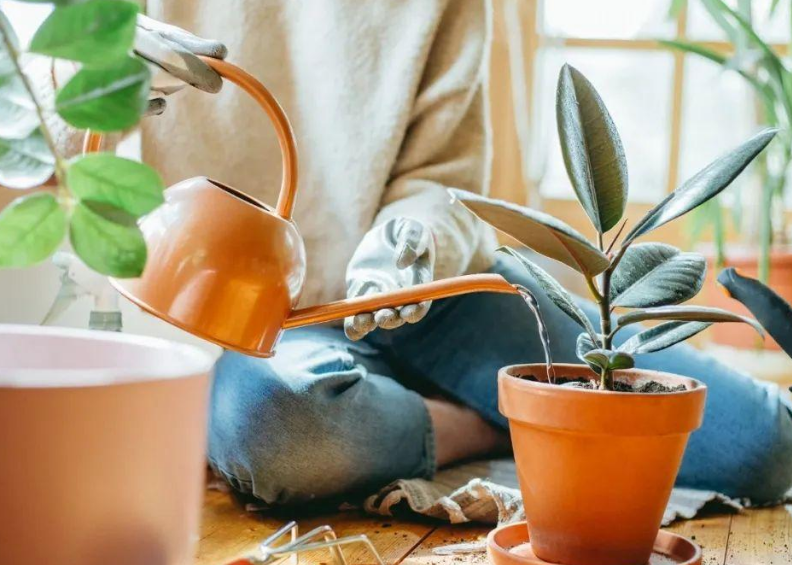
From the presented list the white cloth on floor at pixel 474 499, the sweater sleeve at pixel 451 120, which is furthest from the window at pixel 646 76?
the white cloth on floor at pixel 474 499

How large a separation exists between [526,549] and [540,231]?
0.93 feet

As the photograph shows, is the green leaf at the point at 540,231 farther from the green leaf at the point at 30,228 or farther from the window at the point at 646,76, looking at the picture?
the window at the point at 646,76

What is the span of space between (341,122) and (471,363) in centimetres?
38

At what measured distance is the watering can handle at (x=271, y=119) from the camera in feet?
2.25

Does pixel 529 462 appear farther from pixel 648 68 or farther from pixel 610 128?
pixel 648 68

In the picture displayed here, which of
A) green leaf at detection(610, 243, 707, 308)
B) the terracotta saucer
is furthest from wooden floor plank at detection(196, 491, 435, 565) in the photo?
green leaf at detection(610, 243, 707, 308)

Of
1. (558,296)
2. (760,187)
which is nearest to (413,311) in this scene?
(558,296)

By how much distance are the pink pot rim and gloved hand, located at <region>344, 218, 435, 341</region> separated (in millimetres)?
129

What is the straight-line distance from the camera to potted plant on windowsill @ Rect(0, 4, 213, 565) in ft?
1.37

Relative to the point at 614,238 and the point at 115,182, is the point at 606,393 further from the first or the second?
the point at 115,182

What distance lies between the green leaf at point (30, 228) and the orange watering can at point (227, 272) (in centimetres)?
24

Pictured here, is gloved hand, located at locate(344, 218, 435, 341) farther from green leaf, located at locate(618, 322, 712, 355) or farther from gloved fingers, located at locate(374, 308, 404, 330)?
green leaf, located at locate(618, 322, 712, 355)

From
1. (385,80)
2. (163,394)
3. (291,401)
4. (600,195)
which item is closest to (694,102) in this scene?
(385,80)

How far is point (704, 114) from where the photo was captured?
295 centimetres
